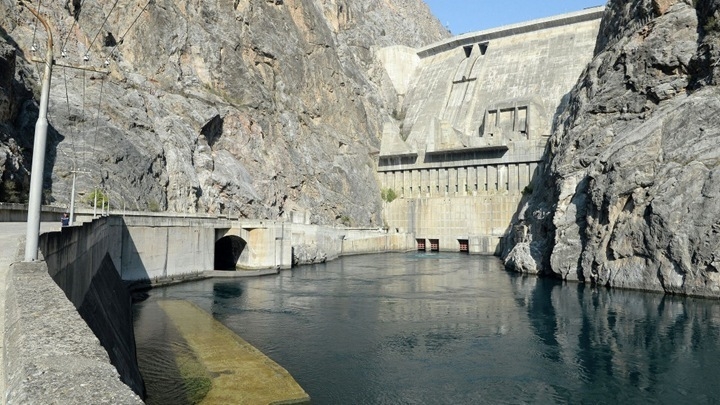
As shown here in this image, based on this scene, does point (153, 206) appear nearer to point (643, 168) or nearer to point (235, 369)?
point (235, 369)

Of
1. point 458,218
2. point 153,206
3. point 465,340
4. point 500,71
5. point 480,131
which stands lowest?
point 465,340

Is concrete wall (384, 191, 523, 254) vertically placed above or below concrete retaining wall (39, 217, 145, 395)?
above

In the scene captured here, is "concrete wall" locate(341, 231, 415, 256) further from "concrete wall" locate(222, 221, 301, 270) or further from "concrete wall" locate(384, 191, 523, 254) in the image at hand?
"concrete wall" locate(222, 221, 301, 270)

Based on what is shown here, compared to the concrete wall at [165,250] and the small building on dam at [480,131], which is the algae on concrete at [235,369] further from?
the small building on dam at [480,131]

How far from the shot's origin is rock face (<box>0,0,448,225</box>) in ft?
168

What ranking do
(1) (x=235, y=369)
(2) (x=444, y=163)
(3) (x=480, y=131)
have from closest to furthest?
(1) (x=235, y=369) < (2) (x=444, y=163) < (3) (x=480, y=131)

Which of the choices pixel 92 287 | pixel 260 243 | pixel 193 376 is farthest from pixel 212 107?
pixel 193 376

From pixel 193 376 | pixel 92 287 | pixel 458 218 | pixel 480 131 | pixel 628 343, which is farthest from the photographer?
pixel 480 131

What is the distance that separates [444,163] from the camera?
9206cm

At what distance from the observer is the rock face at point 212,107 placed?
168ft

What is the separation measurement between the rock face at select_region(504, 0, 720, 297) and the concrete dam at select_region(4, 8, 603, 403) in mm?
23580

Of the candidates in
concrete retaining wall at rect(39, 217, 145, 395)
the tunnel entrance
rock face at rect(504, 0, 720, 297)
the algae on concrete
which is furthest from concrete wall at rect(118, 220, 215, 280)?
rock face at rect(504, 0, 720, 297)

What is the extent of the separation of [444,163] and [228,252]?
44375 mm

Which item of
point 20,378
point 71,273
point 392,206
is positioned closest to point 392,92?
point 392,206
